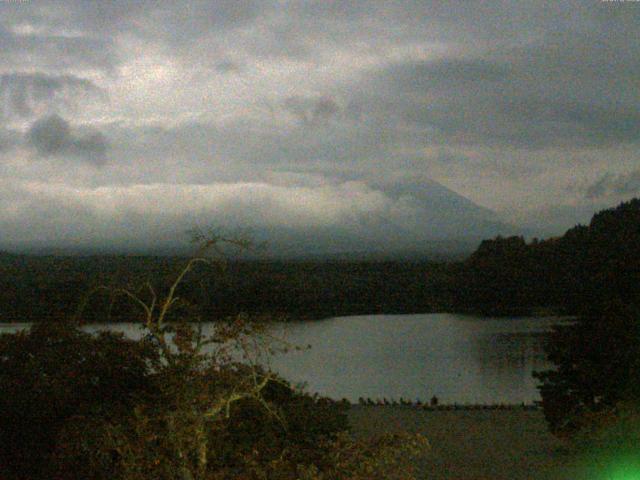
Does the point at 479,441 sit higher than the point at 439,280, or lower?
lower

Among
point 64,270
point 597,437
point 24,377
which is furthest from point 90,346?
point 64,270

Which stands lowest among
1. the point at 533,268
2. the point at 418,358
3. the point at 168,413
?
the point at 418,358

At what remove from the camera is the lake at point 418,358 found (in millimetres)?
22141

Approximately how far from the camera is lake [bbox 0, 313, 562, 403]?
2214 centimetres

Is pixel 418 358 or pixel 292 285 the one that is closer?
pixel 418 358

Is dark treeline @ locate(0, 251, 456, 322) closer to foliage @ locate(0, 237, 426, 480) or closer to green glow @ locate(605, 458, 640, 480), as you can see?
foliage @ locate(0, 237, 426, 480)

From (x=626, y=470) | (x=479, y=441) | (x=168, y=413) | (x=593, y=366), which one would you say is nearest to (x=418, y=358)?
(x=479, y=441)

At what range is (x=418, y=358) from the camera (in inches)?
1137

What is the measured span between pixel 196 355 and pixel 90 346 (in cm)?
245

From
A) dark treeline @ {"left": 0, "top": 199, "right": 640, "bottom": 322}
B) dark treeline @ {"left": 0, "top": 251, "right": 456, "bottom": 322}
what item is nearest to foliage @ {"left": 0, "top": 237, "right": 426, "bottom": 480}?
dark treeline @ {"left": 0, "top": 251, "right": 456, "bottom": 322}

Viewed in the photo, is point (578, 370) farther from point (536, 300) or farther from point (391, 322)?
point (536, 300)

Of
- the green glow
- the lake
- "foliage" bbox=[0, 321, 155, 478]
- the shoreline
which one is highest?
"foliage" bbox=[0, 321, 155, 478]

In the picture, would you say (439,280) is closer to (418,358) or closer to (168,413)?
(418,358)

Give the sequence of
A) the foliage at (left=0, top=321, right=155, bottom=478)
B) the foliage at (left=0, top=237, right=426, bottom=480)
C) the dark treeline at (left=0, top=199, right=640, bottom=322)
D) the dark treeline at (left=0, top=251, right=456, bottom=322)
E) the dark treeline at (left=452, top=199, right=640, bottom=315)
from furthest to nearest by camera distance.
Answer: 1. the dark treeline at (left=452, top=199, right=640, bottom=315)
2. the dark treeline at (left=0, top=199, right=640, bottom=322)
3. the dark treeline at (left=0, top=251, right=456, bottom=322)
4. the foliage at (left=0, top=321, right=155, bottom=478)
5. the foliage at (left=0, top=237, right=426, bottom=480)
